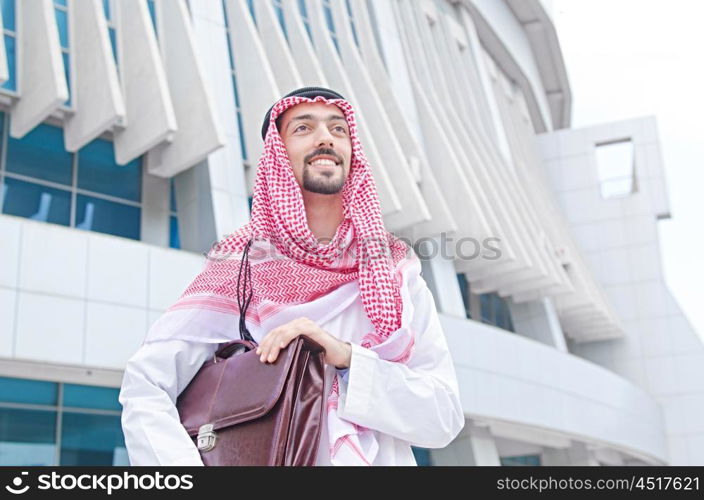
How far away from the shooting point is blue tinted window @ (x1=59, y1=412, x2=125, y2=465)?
10539 millimetres

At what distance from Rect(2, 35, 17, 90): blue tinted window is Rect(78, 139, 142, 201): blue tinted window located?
5.23ft

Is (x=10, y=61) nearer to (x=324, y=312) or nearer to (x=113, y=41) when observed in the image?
(x=113, y=41)

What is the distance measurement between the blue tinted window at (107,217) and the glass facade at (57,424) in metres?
2.02

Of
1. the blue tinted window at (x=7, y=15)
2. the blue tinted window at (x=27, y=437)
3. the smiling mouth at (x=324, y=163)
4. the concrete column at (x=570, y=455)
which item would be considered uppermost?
the blue tinted window at (x=7, y=15)

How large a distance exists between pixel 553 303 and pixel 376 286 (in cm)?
1696

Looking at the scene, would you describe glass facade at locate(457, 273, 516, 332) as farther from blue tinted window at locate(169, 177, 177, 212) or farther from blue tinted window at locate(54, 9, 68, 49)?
blue tinted window at locate(54, 9, 68, 49)

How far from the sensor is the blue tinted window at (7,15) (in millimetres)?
10844

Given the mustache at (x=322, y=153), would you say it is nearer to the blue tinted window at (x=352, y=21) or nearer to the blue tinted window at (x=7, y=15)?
the blue tinted window at (x=7, y=15)

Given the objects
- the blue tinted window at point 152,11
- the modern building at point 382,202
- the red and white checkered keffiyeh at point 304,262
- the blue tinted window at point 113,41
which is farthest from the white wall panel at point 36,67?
the red and white checkered keffiyeh at point 304,262

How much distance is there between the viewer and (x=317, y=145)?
295cm

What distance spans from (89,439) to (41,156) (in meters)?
3.37

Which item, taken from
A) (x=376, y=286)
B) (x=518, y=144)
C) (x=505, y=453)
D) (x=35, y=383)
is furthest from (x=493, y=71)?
(x=376, y=286)

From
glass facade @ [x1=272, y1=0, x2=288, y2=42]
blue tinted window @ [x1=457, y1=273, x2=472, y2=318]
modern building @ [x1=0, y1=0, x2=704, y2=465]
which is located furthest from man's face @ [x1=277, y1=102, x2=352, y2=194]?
blue tinted window @ [x1=457, y1=273, x2=472, y2=318]

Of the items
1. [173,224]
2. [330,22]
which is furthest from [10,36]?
[330,22]
